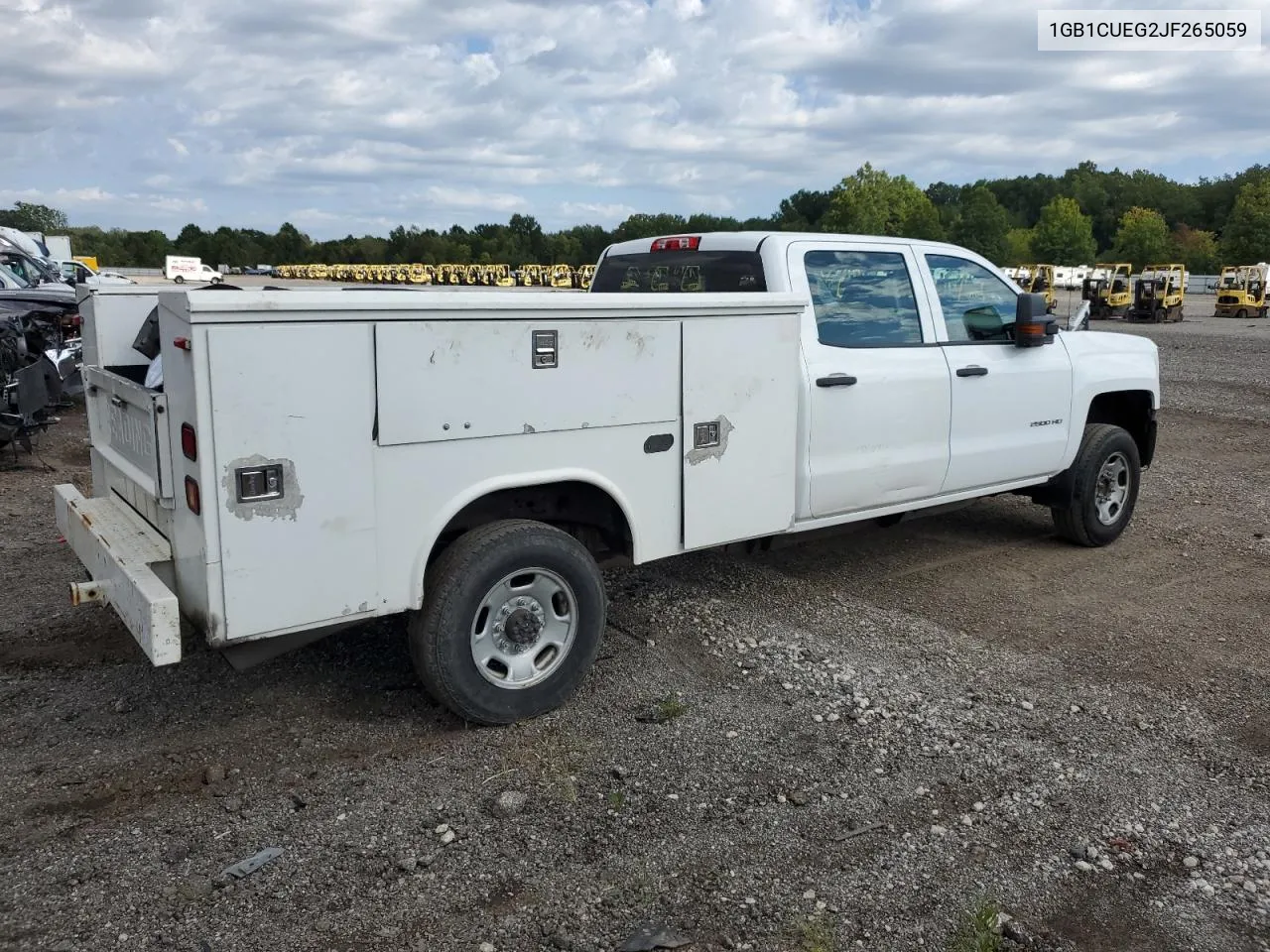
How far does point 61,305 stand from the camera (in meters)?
12.4

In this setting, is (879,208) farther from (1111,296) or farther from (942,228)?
(1111,296)

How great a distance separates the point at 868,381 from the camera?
5488 millimetres

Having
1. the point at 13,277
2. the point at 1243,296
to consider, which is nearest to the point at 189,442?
the point at 13,277

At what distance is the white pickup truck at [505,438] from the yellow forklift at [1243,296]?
4001 cm

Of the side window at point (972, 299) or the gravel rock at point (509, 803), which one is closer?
the gravel rock at point (509, 803)

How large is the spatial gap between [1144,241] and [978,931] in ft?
325

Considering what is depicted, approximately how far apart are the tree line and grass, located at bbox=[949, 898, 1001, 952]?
62506 millimetres

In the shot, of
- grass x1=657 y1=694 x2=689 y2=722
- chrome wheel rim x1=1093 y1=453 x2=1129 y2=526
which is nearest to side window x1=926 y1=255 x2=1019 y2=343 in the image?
chrome wheel rim x1=1093 y1=453 x2=1129 y2=526

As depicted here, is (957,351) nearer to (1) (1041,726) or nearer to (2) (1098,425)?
(2) (1098,425)

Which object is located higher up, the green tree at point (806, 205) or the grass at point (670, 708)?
the green tree at point (806, 205)

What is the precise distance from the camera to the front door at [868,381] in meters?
5.35

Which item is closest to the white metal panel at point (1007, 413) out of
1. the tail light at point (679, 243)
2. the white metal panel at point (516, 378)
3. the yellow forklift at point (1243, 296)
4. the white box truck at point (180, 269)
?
the tail light at point (679, 243)

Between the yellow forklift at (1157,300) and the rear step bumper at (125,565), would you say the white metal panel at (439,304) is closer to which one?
the rear step bumper at (125,565)

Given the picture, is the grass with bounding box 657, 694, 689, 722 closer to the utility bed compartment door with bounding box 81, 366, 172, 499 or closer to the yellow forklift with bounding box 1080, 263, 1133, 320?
the utility bed compartment door with bounding box 81, 366, 172, 499
